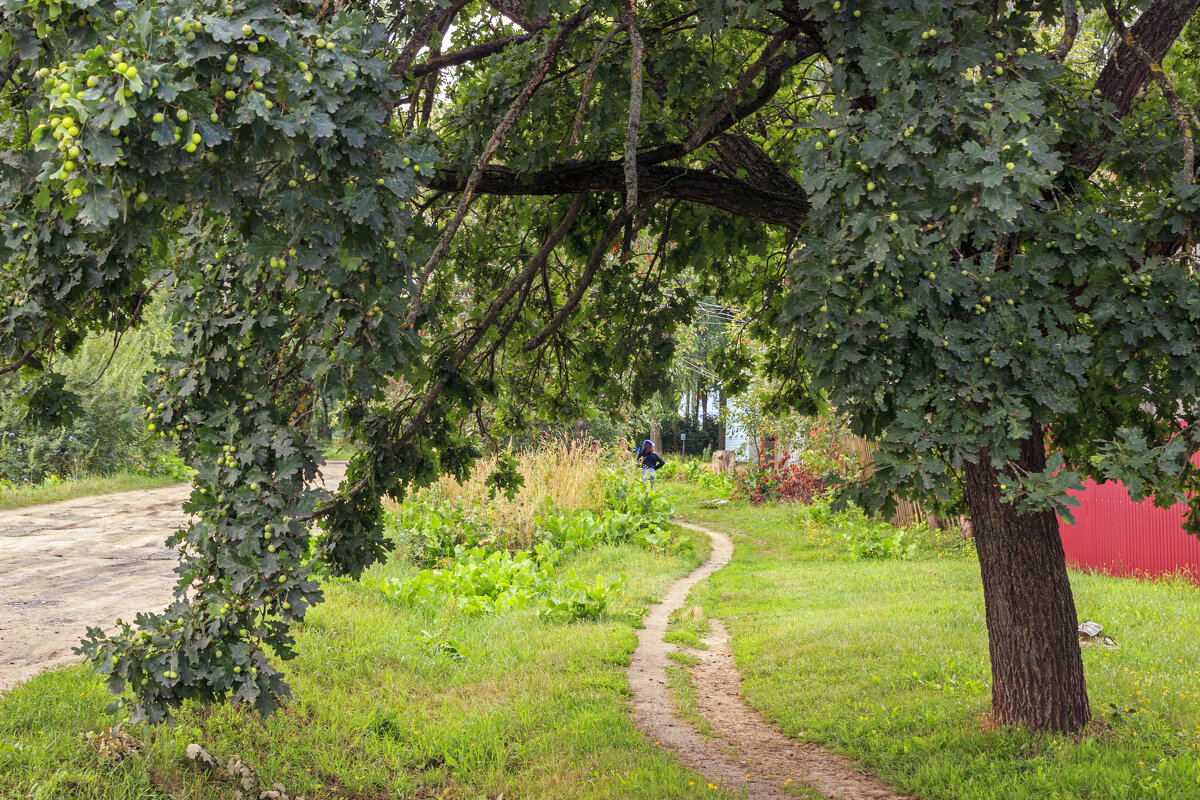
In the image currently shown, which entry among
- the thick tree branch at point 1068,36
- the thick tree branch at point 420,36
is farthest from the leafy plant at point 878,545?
the thick tree branch at point 420,36

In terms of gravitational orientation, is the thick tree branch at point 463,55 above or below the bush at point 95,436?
above

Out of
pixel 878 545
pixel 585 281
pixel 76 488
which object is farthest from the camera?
pixel 76 488

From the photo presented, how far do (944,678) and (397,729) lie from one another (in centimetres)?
394

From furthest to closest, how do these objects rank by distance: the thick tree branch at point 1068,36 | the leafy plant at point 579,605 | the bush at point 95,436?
the bush at point 95,436
the leafy plant at point 579,605
the thick tree branch at point 1068,36

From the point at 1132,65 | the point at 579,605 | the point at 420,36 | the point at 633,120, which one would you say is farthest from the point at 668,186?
the point at 579,605

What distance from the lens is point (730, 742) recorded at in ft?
18.9

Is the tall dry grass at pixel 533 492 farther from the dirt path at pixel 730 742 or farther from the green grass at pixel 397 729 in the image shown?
the dirt path at pixel 730 742

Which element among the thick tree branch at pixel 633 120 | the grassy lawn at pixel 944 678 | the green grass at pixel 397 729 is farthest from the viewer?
the grassy lawn at pixel 944 678

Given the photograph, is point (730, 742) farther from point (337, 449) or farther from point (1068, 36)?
point (1068, 36)

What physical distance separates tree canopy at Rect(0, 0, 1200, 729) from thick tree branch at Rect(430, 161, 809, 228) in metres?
0.05

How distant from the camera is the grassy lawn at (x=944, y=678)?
4.77m

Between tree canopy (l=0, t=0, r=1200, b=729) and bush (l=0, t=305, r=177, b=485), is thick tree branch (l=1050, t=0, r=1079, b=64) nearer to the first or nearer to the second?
tree canopy (l=0, t=0, r=1200, b=729)

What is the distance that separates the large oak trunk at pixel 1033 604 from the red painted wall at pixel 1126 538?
4.40 metres

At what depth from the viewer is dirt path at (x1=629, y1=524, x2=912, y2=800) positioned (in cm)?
498
